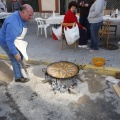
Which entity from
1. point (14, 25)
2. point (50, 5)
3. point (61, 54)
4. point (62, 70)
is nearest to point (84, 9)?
point (61, 54)

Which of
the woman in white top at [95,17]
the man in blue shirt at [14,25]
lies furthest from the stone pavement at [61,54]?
the man in blue shirt at [14,25]

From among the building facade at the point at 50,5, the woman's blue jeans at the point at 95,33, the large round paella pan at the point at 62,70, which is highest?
the building facade at the point at 50,5

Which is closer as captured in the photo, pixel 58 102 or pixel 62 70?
pixel 58 102

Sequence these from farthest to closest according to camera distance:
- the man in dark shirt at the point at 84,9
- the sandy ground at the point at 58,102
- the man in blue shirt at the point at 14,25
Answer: the man in dark shirt at the point at 84,9
the man in blue shirt at the point at 14,25
the sandy ground at the point at 58,102

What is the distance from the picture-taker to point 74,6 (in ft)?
18.8

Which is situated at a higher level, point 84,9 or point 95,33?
point 84,9

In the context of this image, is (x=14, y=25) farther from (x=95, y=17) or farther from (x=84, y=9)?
(x=84, y=9)

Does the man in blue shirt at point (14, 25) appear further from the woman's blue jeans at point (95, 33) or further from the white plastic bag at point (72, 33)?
the woman's blue jeans at point (95, 33)

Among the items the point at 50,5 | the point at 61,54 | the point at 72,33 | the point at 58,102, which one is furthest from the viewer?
the point at 50,5

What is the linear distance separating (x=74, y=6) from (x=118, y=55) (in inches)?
83.2

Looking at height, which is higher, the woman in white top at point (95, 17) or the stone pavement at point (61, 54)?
the woman in white top at point (95, 17)

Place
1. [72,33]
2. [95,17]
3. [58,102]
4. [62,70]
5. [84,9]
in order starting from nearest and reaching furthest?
[58,102] < [62,70] < [95,17] < [72,33] < [84,9]

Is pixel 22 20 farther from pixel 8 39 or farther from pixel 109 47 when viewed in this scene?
pixel 109 47

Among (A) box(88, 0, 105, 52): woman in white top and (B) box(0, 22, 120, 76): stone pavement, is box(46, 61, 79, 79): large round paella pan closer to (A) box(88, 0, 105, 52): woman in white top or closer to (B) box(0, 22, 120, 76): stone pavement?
(B) box(0, 22, 120, 76): stone pavement
